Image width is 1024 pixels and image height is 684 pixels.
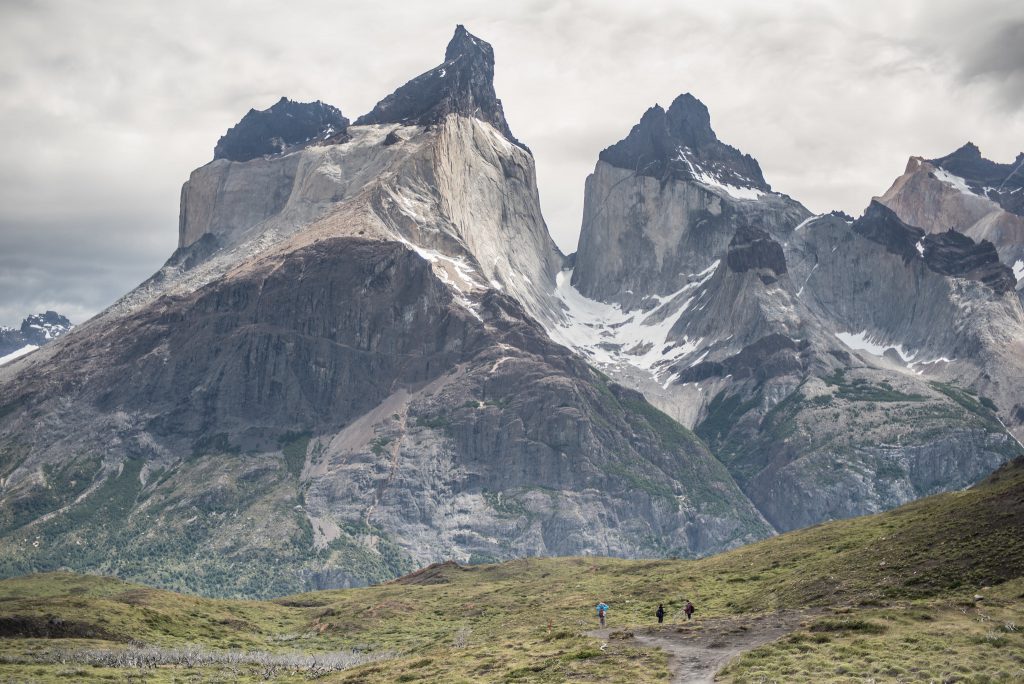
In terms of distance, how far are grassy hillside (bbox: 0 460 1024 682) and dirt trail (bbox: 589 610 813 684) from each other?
5.07ft

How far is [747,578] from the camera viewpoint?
15325 centimetres

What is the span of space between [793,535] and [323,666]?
80.2m

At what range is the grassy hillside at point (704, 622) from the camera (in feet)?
320

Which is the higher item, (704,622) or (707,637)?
(704,622)

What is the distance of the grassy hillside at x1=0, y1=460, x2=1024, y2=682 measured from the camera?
97625 mm

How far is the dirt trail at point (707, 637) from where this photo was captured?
100788 mm

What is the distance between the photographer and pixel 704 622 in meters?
123

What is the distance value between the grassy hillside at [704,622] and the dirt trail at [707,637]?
5.07 ft

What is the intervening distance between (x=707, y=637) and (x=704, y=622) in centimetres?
975

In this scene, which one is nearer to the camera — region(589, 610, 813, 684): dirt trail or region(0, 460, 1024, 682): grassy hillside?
region(0, 460, 1024, 682): grassy hillside

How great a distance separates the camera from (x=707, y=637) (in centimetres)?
11325

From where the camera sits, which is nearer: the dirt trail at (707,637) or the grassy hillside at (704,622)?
the grassy hillside at (704,622)

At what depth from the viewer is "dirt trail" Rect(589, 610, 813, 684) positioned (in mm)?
100788

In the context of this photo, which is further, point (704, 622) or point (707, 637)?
point (704, 622)
